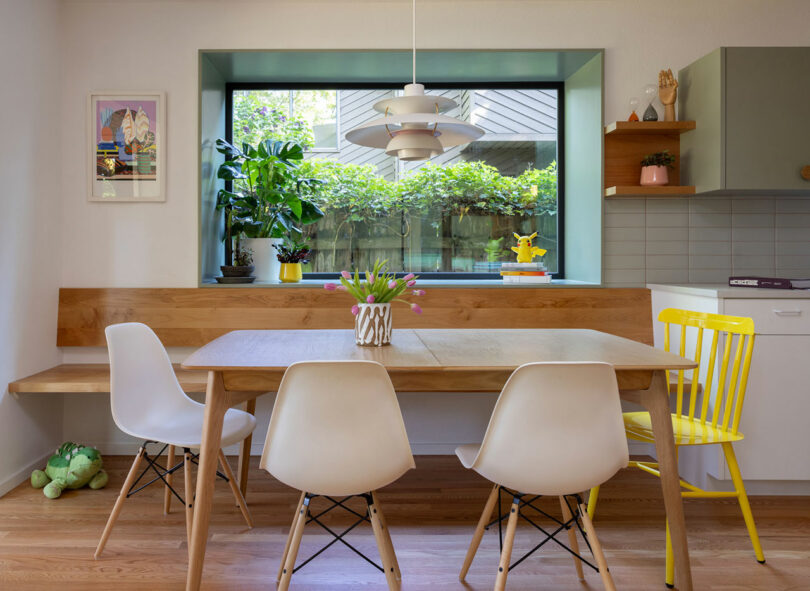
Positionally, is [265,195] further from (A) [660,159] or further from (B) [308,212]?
(A) [660,159]

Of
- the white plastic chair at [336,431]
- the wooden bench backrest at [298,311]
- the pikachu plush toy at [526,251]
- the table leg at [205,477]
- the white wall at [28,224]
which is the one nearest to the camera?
the white plastic chair at [336,431]

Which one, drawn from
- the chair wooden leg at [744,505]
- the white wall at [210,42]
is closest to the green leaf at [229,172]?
the white wall at [210,42]

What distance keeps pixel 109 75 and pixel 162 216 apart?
0.83 meters

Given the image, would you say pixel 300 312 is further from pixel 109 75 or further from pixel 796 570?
pixel 796 570

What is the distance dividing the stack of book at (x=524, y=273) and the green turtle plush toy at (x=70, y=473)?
2.34m

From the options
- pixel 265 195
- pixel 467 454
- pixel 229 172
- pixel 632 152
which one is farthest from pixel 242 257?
pixel 632 152

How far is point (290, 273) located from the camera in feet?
12.2

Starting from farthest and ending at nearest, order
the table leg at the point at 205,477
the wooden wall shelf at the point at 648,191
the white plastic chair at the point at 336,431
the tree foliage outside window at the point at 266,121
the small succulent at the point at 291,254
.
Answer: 1. the tree foliage outside window at the point at 266,121
2. the small succulent at the point at 291,254
3. the wooden wall shelf at the point at 648,191
4. the table leg at the point at 205,477
5. the white plastic chair at the point at 336,431

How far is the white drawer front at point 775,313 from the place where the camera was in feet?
9.37

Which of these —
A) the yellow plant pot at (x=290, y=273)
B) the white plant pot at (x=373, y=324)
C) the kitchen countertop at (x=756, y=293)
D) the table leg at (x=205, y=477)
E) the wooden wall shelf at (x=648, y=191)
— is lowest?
the table leg at (x=205, y=477)

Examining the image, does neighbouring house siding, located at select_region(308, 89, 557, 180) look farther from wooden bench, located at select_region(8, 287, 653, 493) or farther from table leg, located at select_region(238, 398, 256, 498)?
table leg, located at select_region(238, 398, 256, 498)

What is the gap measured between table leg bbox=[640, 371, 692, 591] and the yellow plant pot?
227 cm

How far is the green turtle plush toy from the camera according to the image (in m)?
2.91

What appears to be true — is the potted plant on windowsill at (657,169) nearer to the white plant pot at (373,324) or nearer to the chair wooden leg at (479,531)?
the white plant pot at (373,324)
